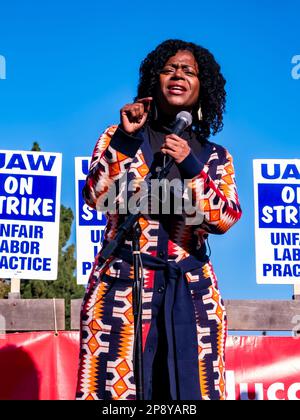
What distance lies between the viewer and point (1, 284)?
77.2 feet

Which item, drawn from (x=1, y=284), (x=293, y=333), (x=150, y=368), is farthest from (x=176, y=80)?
(x=1, y=284)

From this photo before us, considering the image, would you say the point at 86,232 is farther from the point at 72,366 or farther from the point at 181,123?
the point at 181,123

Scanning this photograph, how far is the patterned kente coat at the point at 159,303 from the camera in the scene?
110 inches

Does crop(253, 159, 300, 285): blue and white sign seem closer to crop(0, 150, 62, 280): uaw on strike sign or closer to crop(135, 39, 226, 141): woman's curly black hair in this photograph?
crop(0, 150, 62, 280): uaw on strike sign


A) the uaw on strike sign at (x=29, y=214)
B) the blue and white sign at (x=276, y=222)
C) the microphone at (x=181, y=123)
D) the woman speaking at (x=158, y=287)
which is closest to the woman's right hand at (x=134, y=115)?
the woman speaking at (x=158, y=287)

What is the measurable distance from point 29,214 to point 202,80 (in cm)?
394

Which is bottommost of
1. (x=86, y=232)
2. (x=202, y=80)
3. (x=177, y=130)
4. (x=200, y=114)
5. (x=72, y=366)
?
(x=72, y=366)

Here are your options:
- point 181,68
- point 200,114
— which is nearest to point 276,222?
point 200,114

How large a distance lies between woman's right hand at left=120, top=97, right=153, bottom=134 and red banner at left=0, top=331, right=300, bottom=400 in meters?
3.40

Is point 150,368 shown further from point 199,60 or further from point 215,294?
point 199,60

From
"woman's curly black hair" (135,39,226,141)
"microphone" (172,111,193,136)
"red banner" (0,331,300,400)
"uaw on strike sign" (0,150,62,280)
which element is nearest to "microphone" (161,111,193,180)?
"microphone" (172,111,193,136)

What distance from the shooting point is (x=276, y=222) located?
7.05 metres

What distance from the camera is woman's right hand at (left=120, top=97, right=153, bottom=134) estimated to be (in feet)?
9.09

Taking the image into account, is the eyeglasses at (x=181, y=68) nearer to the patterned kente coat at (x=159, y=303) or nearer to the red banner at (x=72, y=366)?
the patterned kente coat at (x=159, y=303)
